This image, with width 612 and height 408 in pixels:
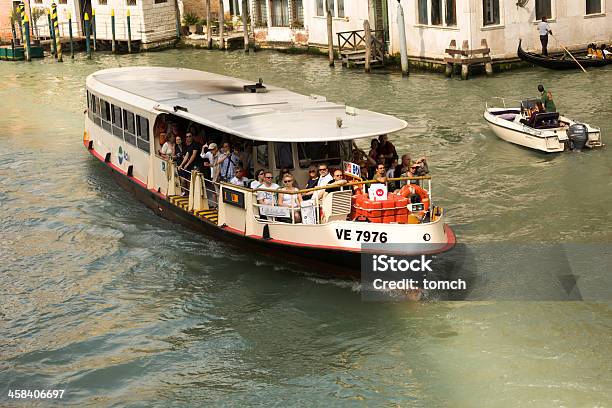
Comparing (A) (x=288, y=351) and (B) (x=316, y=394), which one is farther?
(A) (x=288, y=351)

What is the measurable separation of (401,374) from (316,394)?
1055 mm

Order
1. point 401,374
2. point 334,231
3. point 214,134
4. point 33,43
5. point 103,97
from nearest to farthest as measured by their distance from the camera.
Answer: point 401,374
point 334,231
point 214,134
point 103,97
point 33,43

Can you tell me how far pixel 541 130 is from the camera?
22719 millimetres

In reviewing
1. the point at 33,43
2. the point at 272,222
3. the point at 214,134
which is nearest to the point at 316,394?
the point at 272,222

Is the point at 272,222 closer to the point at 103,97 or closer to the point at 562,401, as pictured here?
the point at 562,401

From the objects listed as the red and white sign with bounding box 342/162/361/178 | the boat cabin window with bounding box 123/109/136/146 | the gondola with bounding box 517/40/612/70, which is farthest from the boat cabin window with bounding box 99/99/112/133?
the gondola with bounding box 517/40/612/70

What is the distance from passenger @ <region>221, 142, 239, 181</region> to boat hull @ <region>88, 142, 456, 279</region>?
791mm

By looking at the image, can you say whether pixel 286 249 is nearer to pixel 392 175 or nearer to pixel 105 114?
pixel 392 175

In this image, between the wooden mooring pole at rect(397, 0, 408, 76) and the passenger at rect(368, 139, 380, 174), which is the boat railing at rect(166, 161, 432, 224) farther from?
the wooden mooring pole at rect(397, 0, 408, 76)

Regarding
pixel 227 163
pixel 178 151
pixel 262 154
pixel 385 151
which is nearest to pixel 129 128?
pixel 178 151

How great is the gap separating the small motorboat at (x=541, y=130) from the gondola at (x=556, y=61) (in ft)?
22.8

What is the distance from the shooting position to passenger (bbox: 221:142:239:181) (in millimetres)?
16359

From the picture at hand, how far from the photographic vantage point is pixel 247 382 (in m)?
12.5

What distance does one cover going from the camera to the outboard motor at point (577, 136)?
22172 millimetres
